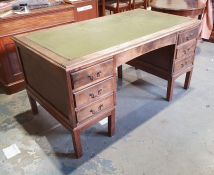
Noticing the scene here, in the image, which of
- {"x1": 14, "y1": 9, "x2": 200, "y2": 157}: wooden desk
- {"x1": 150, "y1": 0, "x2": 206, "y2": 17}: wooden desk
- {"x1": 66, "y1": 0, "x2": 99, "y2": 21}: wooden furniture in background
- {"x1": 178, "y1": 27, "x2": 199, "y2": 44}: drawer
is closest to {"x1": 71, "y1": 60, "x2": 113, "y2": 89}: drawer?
{"x1": 14, "y1": 9, "x2": 200, "y2": 157}: wooden desk

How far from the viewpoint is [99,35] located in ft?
4.85

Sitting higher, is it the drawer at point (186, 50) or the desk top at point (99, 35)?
the desk top at point (99, 35)

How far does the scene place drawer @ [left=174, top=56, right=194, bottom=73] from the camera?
6.18 feet

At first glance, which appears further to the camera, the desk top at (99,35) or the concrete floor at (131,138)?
the concrete floor at (131,138)

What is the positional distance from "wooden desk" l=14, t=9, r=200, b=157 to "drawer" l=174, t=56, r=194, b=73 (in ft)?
0.48

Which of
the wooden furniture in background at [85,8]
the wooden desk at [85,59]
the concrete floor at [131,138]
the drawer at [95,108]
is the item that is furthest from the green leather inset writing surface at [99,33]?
the concrete floor at [131,138]

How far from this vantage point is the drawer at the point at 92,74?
118 centimetres

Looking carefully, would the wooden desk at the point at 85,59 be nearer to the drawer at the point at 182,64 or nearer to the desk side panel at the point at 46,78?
the desk side panel at the point at 46,78

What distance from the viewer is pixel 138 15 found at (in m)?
1.90

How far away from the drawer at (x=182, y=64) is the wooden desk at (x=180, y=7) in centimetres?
58

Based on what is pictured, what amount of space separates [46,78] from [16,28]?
817mm

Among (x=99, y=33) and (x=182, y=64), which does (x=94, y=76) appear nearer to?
(x=99, y=33)

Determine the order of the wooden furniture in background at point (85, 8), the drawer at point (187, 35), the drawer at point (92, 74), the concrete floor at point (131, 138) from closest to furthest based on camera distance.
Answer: the drawer at point (92, 74), the concrete floor at point (131, 138), the drawer at point (187, 35), the wooden furniture in background at point (85, 8)

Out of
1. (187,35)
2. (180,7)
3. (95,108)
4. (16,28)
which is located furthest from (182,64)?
(16,28)
